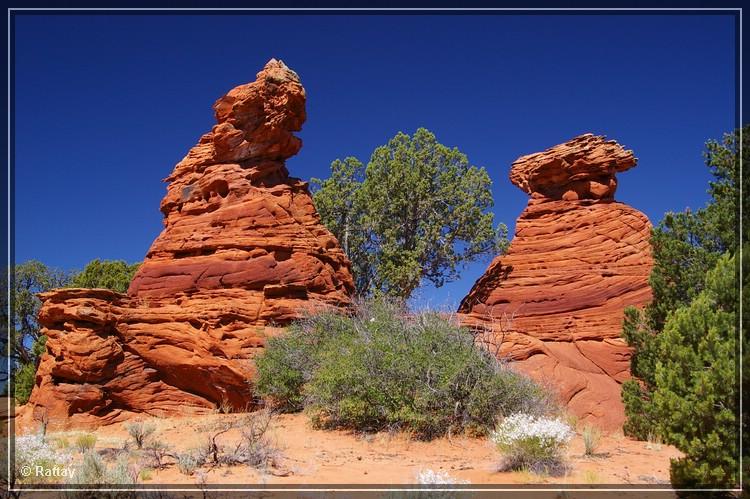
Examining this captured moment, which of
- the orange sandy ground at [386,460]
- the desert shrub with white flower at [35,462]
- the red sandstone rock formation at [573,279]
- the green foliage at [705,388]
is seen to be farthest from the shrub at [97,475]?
the red sandstone rock formation at [573,279]

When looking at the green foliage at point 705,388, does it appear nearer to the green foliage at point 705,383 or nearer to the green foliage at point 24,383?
the green foliage at point 705,383

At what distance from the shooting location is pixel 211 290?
18266mm

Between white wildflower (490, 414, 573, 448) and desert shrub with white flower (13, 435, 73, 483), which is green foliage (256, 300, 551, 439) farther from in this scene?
desert shrub with white flower (13, 435, 73, 483)

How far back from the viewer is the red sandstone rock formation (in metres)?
17.7

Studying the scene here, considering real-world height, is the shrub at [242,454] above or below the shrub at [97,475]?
below

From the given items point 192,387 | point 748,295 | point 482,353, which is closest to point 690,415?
point 748,295

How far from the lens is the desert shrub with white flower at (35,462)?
27.8ft

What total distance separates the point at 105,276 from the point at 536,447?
2418 centimetres

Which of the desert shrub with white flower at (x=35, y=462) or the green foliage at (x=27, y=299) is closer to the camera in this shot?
the desert shrub with white flower at (x=35, y=462)

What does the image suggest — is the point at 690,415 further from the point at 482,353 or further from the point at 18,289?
the point at 18,289

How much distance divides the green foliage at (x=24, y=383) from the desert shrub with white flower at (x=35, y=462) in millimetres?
14344

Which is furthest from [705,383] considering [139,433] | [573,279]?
[573,279]

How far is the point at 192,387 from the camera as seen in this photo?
17.6 metres

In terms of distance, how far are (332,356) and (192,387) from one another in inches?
200
